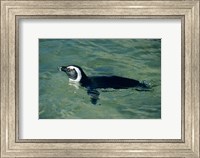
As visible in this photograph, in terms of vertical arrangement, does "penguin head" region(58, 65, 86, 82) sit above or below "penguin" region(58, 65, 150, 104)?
above

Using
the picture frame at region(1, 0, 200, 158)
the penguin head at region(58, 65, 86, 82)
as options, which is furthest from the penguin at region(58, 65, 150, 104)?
the picture frame at region(1, 0, 200, 158)

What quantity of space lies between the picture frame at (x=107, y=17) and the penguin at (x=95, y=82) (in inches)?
5.0

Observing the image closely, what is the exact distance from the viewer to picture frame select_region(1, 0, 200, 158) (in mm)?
1057

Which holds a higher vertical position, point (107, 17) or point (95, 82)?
point (107, 17)

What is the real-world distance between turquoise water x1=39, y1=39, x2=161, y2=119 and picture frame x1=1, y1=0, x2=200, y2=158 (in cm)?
7

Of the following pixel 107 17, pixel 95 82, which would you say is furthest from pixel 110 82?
pixel 107 17

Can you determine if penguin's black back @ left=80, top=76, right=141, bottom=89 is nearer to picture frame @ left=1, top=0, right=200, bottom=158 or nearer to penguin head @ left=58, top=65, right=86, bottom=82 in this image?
penguin head @ left=58, top=65, right=86, bottom=82

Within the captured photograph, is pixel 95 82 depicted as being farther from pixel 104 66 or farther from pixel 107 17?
pixel 107 17

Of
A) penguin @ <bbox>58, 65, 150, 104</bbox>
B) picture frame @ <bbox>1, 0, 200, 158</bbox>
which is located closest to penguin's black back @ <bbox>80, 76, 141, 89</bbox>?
penguin @ <bbox>58, 65, 150, 104</bbox>

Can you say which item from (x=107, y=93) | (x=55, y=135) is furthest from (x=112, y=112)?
(x=55, y=135)

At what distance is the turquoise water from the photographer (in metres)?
1.06

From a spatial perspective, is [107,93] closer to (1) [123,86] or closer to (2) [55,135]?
(1) [123,86]

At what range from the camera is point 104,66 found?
1059 mm

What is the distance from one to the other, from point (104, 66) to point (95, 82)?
53 millimetres
